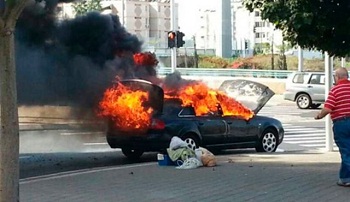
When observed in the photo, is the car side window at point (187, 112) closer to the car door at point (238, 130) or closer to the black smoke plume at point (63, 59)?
the car door at point (238, 130)

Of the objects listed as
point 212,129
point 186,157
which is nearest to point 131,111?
point 212,129

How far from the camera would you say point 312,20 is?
1125 centimetres

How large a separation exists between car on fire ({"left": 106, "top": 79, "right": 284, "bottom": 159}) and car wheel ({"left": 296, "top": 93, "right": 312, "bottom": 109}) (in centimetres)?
1776

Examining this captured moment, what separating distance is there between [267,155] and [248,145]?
1.05 meters

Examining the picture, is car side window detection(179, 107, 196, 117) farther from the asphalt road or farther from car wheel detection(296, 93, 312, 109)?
car wheel detection(296, 93, 312, 109)

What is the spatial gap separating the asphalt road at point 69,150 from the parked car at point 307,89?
9194 mm

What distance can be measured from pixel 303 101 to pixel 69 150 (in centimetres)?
1873

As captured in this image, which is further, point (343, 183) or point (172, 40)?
point (172, 40)

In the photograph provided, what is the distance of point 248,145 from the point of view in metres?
17.0

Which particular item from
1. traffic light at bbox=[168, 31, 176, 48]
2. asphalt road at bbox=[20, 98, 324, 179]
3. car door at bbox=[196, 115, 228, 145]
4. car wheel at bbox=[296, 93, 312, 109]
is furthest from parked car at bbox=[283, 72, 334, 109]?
car door at bbox=[196, 115, 228, 145]

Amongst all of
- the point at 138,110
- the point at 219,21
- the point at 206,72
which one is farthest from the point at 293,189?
the point at 219,21

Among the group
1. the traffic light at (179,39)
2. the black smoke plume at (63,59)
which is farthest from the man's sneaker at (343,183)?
the traffic light at (179,39)

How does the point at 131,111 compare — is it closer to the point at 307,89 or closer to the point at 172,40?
the point at 172,40

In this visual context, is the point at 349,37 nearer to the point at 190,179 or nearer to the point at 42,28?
the point at 190,179
